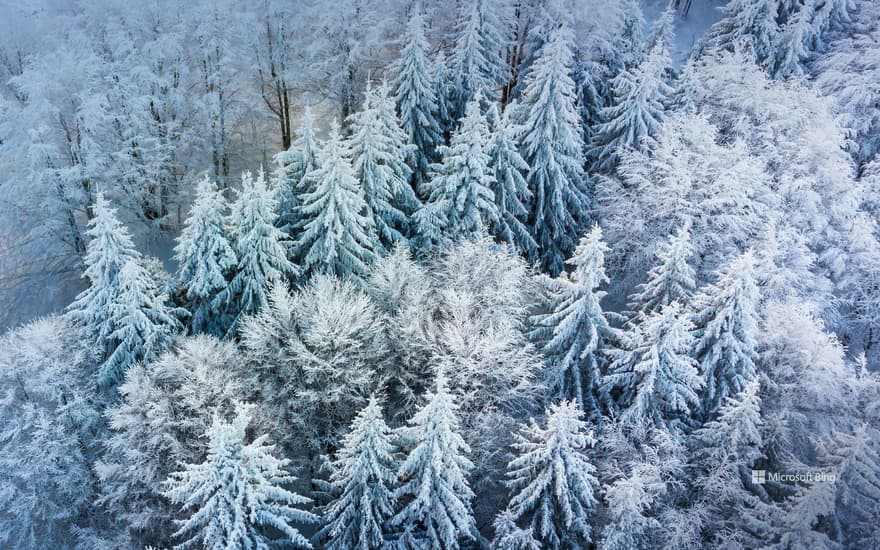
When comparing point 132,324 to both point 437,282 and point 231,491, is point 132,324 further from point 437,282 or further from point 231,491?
point 437,282

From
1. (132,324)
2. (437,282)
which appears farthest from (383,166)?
(132,324)

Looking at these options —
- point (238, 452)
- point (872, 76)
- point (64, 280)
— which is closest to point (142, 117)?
point (64, 280)

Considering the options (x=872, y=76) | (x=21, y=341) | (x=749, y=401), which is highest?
(x=872, y=76)

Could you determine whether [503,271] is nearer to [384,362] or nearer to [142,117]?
[384,362]

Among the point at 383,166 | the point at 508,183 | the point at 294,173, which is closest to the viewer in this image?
the point at 294,173

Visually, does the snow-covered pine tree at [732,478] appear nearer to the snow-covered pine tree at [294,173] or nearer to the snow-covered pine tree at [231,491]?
the snow-covered pine tree at [231,491]

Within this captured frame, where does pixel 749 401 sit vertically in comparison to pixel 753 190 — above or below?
below

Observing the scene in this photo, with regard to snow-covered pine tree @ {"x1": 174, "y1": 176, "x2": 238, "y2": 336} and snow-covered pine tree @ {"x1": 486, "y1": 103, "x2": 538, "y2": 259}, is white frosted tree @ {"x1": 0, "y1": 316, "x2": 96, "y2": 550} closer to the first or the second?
snow-covered pine tree @ {"x1": 174, "y1": 176, "x2": 238, "y2": 336}
